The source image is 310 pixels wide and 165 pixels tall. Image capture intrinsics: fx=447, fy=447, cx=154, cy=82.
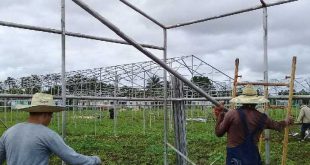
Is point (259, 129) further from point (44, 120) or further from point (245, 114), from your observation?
point (44, 120)

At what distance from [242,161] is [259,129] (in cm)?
38

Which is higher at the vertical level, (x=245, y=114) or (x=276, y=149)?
(x=245, y=114)

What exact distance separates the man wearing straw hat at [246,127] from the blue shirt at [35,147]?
1644mm

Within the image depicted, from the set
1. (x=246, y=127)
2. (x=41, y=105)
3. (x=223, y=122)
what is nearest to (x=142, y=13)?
(x=223, y=122)

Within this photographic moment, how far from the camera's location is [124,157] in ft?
38.3

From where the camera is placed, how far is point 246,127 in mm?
4648

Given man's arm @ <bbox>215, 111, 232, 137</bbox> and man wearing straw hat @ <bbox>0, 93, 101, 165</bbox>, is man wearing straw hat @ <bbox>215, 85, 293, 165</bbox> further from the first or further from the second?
man wearing straw hat @ <bbox>0, 93, 101, 165</bbox>

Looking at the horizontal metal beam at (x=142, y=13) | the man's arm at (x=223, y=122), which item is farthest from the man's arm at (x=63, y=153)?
the horizontal metal beam at (x=142, y=13)

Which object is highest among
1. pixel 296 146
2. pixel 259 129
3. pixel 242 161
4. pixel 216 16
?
pixel 216 16

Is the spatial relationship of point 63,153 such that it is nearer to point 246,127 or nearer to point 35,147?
point 35,147

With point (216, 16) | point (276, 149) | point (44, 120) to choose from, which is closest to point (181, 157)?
point (216, 16)

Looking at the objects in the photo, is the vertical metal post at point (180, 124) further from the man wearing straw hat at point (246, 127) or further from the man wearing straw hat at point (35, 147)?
the man wearing straw hat at point (35, 147)

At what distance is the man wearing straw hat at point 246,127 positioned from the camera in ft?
15.2

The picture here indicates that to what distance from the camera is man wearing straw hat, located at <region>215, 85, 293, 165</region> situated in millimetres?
4625
